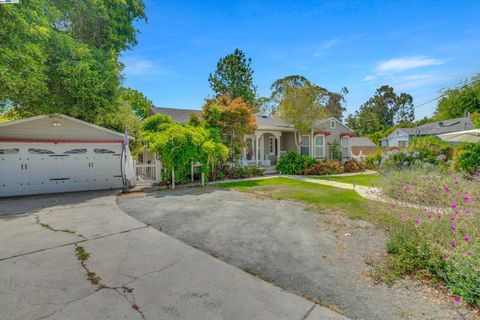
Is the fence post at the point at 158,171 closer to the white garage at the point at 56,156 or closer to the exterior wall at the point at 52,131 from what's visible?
the white garage at the point at 56,156

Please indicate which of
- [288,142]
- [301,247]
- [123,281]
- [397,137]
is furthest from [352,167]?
[397,137]

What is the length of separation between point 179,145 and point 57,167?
18.3 feet

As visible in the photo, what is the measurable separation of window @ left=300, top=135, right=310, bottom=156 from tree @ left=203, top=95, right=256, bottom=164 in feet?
20.6

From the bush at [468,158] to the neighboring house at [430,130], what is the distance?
21934 mm

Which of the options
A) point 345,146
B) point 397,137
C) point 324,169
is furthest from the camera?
point 397,137

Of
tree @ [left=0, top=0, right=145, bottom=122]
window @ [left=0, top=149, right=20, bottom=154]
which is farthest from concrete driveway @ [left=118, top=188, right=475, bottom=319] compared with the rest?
window @ [left=0, top=149, right=20, bottom=154]

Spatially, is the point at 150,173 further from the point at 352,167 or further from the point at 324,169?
the point at 352,167

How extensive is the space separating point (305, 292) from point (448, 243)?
215 centimetres

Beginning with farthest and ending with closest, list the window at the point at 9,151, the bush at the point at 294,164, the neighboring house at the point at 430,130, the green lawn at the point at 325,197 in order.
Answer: the neighboring house at the point at 430,130 → the bush at the point at 294,164 → the window at the point at 9,151 → the green lawn at the point at 325,197

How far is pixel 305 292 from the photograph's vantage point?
9.18 feet

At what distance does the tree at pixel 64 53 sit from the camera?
749 centimetres

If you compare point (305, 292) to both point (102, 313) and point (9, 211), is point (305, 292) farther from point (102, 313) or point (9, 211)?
point (9, 211)

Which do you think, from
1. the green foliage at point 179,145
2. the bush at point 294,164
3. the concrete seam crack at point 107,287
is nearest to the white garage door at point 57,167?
the green foliage at point 179,145

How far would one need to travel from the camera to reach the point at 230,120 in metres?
13.0
